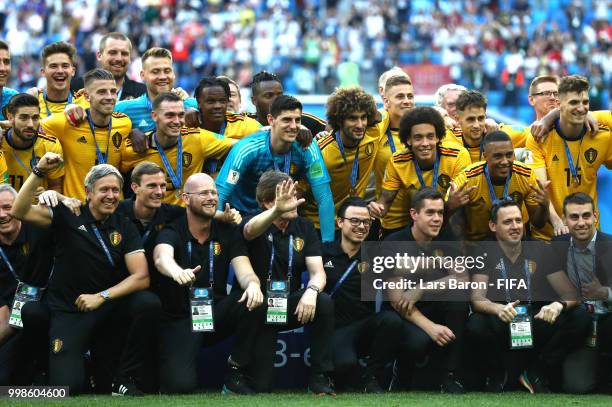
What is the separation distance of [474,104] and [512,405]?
2.66 meters

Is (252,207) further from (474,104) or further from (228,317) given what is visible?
(474,104)

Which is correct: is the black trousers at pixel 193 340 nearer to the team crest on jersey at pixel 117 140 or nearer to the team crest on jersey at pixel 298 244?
the team crest on jersey at pixel 298 244

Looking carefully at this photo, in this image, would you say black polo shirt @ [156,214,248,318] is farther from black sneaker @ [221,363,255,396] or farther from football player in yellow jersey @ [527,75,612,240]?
football player in yellow jersey @ [527,75,612,240]

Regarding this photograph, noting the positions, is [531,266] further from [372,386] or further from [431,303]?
[372,386]

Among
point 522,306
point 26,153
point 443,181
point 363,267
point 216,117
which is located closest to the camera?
point 522,306

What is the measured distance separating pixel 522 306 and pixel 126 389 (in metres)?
2.77

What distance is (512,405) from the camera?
7.29 m

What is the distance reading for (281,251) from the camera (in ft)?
26.2

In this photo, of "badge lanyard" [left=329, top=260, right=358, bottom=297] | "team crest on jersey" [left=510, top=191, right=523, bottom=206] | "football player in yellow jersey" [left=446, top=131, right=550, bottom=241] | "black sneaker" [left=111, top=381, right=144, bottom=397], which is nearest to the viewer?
"black sneaker" [left=111, top=381, right=144, bottom=397]

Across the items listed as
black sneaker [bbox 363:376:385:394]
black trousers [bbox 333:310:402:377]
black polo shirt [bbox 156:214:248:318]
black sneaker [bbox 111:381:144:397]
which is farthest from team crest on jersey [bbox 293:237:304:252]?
black sneaker [bbox 111:381:144:397]

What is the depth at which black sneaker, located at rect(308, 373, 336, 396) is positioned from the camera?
7688 millimetres

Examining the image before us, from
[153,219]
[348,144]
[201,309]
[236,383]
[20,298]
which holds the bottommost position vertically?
[236,383]

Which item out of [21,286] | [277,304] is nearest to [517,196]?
[277,304]

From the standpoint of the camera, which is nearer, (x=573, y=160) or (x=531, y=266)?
(x=531, y=266)
